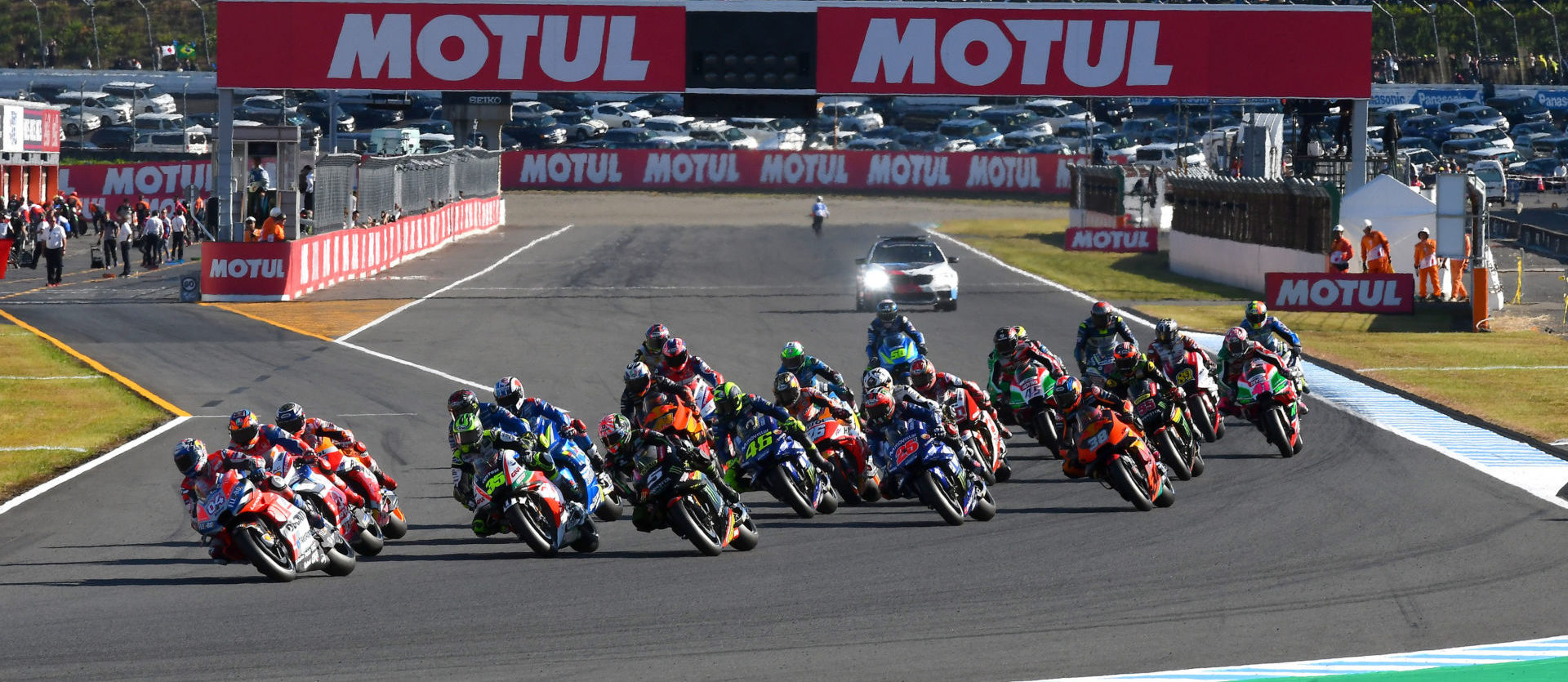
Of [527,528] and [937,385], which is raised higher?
[937,385]

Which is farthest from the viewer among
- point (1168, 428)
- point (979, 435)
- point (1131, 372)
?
point (1131, 372)

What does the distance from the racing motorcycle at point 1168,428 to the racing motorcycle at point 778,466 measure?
378 centimetres

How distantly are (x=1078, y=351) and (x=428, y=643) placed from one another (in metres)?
11.0

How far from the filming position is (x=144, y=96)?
86125mm

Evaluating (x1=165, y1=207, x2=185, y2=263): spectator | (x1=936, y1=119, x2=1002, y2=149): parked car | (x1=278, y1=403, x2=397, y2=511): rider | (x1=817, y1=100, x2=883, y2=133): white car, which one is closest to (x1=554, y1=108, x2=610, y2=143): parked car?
(x1=817, y1=100, x2=883, y2=133): white car

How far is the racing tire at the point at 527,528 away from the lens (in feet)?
44.0

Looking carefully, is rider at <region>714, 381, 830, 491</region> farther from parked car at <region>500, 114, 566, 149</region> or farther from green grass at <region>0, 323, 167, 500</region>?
parked car at <region>500, 114, 566, 149</region>

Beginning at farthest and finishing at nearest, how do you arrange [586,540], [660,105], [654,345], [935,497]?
[660,105]
[654,345]
[935,497]
[586,540]

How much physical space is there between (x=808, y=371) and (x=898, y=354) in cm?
216

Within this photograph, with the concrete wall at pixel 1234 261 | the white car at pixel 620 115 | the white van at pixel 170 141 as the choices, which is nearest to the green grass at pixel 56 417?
the concrete wall at pixel 1234 261

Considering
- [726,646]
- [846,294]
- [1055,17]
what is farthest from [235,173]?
[726,646]

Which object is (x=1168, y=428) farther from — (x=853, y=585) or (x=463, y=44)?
(x=463, y=44)

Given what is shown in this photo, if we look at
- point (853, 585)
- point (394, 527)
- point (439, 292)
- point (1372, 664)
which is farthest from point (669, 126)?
point (1372, 664)

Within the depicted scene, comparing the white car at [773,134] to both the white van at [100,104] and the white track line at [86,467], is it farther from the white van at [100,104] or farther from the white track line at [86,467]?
the white track line at [86,467]
